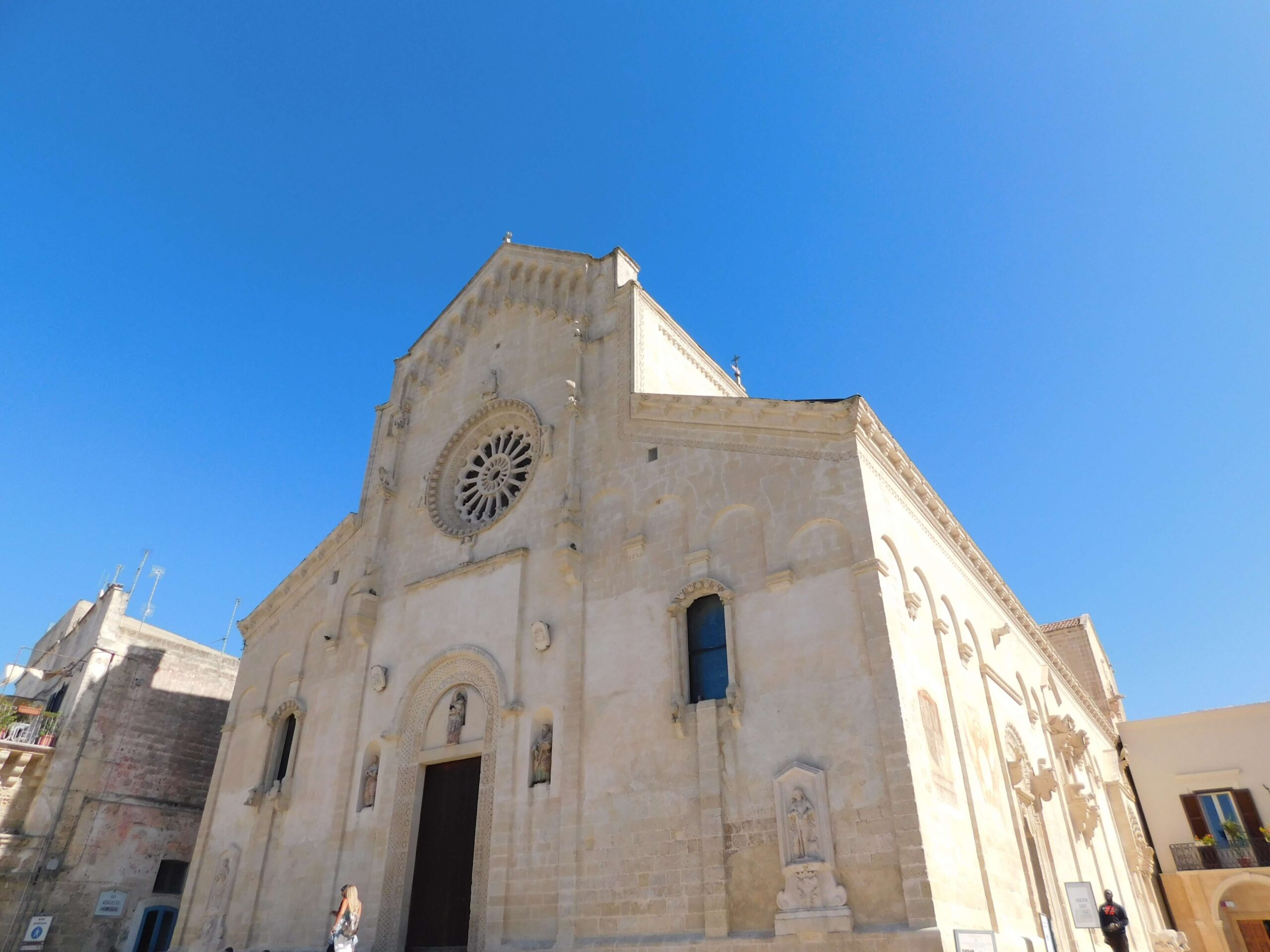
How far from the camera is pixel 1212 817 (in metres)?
27.2

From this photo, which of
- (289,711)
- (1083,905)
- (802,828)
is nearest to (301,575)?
(289,711)

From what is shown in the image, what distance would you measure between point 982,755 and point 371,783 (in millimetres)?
11584

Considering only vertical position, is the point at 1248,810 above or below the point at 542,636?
below

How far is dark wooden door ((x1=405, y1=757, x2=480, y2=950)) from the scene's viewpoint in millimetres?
15109

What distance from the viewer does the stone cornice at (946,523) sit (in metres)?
14.6

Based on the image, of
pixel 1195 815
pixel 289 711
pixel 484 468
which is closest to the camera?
pixel 289 711

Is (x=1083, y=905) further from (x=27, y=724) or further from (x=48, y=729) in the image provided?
(x=27, y=724)

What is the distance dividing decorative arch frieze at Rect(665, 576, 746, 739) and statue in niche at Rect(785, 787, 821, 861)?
56.0 inches

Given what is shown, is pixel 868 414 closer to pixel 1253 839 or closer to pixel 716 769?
pixel 716 769

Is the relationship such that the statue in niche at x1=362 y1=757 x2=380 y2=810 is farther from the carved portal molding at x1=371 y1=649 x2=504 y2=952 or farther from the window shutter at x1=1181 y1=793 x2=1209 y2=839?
the window shutter at x1=1181 y1=793 x2=1209 y2=839

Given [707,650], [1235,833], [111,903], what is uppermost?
[707,650]

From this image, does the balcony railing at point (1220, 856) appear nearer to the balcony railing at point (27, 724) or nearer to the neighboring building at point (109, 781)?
the neighboring building at point (109, 781)

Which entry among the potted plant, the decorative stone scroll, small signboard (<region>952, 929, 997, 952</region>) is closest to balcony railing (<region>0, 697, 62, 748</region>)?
the potted plant

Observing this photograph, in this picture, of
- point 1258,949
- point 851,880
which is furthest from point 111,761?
point 1258,949
